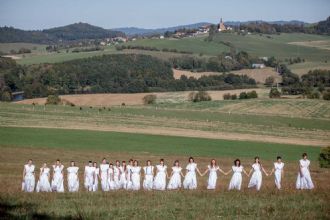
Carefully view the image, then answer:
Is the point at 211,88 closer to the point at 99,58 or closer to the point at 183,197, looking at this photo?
the point at 99,58

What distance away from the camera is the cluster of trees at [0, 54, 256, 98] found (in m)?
126

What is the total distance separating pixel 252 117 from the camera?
81.0 meters

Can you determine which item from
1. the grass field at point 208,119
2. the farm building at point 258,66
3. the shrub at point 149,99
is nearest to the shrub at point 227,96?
the grass field at point 208,119

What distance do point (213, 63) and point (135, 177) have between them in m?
123

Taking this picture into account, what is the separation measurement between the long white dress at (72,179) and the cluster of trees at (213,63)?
122 metres

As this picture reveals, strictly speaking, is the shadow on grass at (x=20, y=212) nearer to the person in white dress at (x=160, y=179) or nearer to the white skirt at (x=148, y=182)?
the person in white dress at (x=160, y=179)

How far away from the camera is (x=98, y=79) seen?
135875mm

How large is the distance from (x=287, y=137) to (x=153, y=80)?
71922mm

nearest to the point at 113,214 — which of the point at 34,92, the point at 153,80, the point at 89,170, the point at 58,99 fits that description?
the point at 89,170

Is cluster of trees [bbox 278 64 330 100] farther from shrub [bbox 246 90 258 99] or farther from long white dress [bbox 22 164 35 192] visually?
long white dress [bbox 22 164 35 192]

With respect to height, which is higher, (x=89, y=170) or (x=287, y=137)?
(x=89, y=170)

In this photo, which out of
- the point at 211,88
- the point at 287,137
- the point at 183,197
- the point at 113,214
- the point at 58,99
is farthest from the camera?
the point at 211,88

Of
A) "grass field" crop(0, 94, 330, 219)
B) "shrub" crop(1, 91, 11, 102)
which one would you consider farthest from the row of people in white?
"shrub" crop(1, 91, 11, 102)

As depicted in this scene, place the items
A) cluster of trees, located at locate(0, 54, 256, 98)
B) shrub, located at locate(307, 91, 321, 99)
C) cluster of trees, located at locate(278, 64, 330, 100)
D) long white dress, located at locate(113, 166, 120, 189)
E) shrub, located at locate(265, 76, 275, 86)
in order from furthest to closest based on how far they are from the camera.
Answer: shrub, located at locate(265, 76, 275, 86)
cluster of trees, located at locate(0, 54, 256, 98)
cluster of trees, located at locate(278, 64, 330, 100)
shrub, located at locate(307, 91, 321, 99)
long white dress, located at locate(113, 166, 120, 189)
